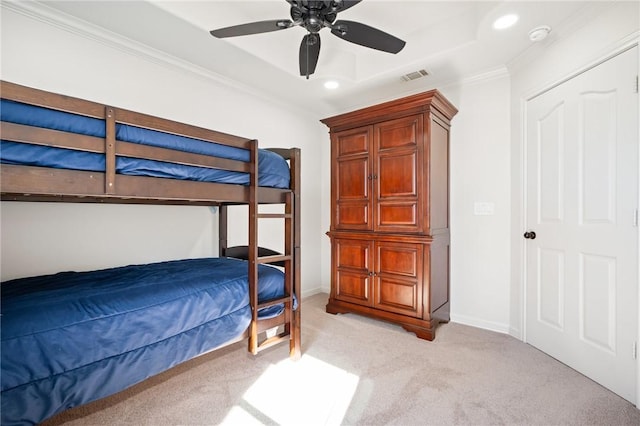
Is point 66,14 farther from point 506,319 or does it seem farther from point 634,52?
point 506,319

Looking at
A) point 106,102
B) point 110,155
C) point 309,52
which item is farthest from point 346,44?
point 110,155

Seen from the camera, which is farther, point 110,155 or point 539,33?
point 539,33

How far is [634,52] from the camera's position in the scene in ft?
5.58

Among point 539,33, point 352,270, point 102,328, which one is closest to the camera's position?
point 102,328

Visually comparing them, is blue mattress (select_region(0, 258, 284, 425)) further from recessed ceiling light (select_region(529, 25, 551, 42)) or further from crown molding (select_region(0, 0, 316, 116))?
recessed ceiling light (select_region(529, 25, 551, 42))

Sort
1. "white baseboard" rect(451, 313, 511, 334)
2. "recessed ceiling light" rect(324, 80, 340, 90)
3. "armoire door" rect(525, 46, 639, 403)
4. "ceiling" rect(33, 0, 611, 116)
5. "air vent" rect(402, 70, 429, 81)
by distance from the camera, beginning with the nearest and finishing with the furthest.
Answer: "armoire door" rect(525, 46, 639, 403)
"ceiling" rect(33, 0, 611, 116)
"white baseboard" rect(451, 313, 511, 334)
"air vent" rect(402, 70, 429, 81)
"recessed ceiling light" rect(324, 80, 340, 90)

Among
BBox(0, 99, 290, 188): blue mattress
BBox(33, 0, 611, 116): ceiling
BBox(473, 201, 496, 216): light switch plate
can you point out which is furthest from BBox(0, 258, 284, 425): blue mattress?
BBox(473, 201, 496, 216): light switch plate

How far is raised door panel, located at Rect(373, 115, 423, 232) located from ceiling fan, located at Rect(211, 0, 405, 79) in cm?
87

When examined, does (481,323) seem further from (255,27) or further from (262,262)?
(255,27)

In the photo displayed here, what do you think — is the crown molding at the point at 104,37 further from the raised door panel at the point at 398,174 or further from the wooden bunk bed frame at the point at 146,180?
the raised door panel at the point at 398,174

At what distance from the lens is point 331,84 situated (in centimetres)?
311

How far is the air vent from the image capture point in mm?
2842

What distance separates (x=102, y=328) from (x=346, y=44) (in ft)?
9.50

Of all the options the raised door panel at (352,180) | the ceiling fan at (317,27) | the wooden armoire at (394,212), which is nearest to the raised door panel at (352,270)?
the wooden armoire at (394,212)
